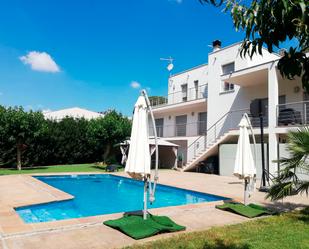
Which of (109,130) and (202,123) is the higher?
(202,123)

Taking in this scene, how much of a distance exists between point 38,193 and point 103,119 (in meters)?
12.5

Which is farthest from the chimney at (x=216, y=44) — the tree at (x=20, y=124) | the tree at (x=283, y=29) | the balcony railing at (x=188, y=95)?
the tree at (x=283, y=29)

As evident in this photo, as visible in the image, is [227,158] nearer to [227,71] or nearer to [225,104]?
[225,104]

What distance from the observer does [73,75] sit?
28.1 m

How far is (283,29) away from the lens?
174 centimetres

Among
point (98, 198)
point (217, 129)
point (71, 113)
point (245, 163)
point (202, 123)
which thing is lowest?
point (98, 198)

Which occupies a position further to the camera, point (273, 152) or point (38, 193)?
point (273, 152)

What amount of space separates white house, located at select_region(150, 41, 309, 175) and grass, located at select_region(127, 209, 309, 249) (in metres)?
6.38

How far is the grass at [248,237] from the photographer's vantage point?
501 centimetres

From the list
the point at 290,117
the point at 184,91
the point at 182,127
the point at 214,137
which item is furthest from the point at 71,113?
the point at 290,117

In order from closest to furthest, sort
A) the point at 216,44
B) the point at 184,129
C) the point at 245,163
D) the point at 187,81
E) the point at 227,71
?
the point at 245,163
the point at 227,71
the point at 216,44
the point at 184,129
the point at 187,81

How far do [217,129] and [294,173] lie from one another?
569 inches

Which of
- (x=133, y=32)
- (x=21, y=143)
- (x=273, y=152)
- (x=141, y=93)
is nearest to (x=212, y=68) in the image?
(x=133, y=32)

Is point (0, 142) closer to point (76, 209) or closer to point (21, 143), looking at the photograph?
point (21, 143)
